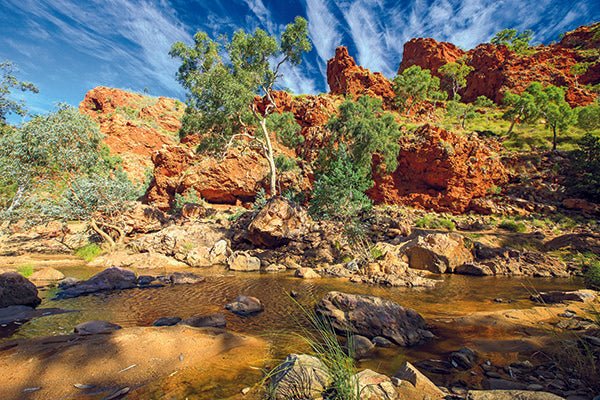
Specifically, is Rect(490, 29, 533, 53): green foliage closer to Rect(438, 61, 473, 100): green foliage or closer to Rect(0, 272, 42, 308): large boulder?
Rect(438, 61, 473, 100): green foliage

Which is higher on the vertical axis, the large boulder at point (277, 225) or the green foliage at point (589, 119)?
the green foliage at point (589, 119)

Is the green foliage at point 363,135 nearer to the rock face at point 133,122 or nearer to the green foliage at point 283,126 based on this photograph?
the green foliage at point 283,126

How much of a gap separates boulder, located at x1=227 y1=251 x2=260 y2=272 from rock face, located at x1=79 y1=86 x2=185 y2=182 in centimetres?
3822

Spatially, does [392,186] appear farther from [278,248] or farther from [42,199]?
[42,199]

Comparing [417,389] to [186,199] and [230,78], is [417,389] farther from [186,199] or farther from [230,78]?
[186,199]

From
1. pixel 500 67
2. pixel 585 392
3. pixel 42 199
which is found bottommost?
pixel 585 392

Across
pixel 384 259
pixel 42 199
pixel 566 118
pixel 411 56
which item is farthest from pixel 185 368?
pixel 411 56

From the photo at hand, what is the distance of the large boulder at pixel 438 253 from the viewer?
13.1 meters

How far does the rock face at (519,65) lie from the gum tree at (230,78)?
186 feet

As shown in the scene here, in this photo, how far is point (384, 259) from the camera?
42.1 ft

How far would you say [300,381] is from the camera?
282cm

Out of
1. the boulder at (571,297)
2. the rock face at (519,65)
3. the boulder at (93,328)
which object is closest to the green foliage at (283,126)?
the boulder at (571,297)

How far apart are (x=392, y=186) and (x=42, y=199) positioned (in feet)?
98.6

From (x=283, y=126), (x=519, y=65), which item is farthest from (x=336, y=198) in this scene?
(x=519, y=65)
